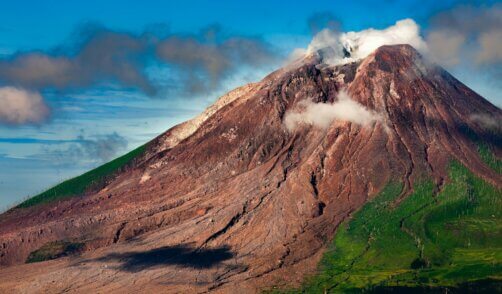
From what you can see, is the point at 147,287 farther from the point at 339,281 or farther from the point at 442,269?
the point at 442,269

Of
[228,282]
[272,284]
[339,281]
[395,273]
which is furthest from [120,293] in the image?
[395,273]

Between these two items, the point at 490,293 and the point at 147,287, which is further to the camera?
the point at 147,287

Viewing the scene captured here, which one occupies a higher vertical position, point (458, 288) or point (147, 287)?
point (147, 287)

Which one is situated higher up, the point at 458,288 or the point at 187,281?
the point at 187,281

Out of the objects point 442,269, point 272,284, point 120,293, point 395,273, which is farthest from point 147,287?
point 442,269

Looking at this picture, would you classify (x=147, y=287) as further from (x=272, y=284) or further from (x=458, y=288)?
(x=458, y=288)

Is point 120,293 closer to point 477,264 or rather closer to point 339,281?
point 339,281

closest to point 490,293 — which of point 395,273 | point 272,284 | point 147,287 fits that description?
point 395,273

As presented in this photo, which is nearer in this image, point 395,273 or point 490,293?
point 490,293
